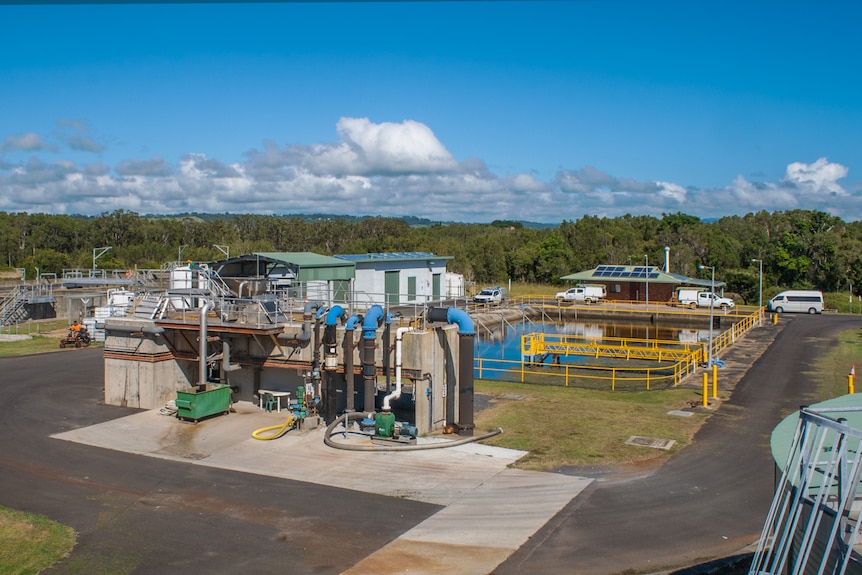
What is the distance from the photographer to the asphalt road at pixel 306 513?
14008mm

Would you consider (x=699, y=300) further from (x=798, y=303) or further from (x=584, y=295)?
(x=584, y=295)

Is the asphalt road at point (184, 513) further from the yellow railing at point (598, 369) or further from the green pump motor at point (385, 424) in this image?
the yellow railing at point (598, 369)

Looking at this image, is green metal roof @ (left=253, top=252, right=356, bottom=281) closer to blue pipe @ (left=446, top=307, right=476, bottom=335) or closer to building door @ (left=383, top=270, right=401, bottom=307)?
building door @ (left=383, top=270, right=401, bottom=307)

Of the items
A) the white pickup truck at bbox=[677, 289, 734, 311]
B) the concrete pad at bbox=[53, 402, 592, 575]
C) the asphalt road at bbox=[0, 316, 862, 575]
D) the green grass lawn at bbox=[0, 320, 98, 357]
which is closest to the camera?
the asphalt road at bbox=[0, 316, 862, 575]

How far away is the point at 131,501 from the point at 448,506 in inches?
302

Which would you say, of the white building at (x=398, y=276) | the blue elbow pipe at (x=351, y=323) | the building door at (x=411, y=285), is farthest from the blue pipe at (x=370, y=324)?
the building door at (x=411, y=285)

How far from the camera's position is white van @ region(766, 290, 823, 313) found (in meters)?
61.7

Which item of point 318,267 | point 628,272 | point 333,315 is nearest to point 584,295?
point 628,272

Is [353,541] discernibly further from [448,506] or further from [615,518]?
[615,518]

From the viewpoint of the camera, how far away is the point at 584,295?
6875cm

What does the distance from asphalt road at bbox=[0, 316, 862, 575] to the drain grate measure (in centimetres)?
67

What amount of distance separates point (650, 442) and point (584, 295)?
47640mm

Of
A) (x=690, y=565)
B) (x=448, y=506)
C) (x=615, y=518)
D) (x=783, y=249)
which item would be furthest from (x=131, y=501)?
(x=783, y=249)

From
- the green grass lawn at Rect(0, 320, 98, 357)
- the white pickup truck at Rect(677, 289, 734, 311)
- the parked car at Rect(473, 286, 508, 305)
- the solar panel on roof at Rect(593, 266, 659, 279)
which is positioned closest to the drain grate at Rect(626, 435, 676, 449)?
the green grass lawn at Rect(0, 320, 98, 357)
